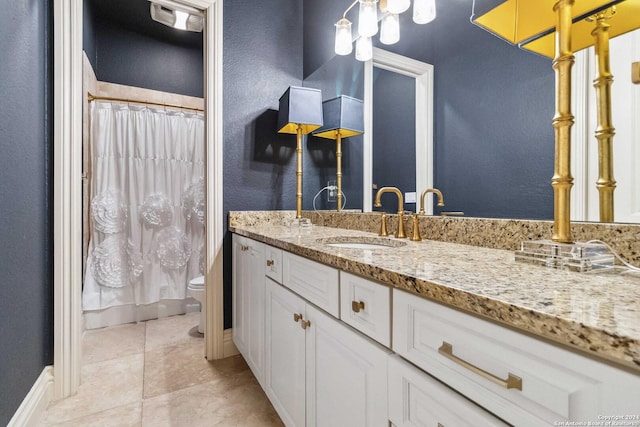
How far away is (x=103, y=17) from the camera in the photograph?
2.84 metres

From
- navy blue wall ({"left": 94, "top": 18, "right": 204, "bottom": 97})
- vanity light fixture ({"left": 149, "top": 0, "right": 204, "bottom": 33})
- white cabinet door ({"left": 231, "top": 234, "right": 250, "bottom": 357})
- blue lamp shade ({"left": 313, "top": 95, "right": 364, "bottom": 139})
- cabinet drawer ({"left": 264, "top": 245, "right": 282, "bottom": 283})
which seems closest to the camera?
cabinet drawer ({"left": 264, "top": 245, "right": 282, "bottom": 283})

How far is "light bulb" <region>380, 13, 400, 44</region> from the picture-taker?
154cm

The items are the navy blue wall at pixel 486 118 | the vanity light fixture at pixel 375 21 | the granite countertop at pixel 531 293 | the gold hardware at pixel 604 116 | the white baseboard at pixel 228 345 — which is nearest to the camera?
the granite countertop at pixel 531 293

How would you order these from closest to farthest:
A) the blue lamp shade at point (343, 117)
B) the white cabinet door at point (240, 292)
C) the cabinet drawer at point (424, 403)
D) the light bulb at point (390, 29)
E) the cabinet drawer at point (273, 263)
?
the cabinet drawer at point (424, 403) < the cabinet drawer at point (273, 263) < the light bulb at point (390, 29) < the white cabinet door at point (240, 292) < the blue lamp shade at point (343, 117)

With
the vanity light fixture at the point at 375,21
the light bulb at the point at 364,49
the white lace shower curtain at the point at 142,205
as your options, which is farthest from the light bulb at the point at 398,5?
the white lace shower curtain at the point at 142,205

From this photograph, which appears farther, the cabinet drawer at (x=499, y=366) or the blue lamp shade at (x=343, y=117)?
the blue lamp shade at (x=343, y=117)

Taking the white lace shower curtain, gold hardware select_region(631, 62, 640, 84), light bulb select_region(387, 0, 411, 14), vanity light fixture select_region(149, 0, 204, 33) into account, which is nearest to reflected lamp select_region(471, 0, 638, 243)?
gold hardware select_region(631, 62, 640, 84)

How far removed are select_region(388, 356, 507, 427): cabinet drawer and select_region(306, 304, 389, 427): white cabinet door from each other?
1.5 inches

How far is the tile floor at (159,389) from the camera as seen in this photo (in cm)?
140

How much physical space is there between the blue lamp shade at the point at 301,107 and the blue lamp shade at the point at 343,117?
0.07 metres

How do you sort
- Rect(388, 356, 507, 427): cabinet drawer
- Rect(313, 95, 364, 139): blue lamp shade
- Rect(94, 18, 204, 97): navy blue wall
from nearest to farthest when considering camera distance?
Rect(388, 356, 507, 427): cabinet drawer → Rect(313, 95, 364, 139): blue lamp shade → Rect(94, 18, 204, 97): navy blue wall

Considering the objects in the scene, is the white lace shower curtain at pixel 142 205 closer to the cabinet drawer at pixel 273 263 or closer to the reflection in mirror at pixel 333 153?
the reflection in mirror at pixel 333 153

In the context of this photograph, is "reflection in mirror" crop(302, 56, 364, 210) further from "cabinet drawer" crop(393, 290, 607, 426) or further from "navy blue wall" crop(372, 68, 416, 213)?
"cabinet drawer" crop(393, 290, 607, 426)

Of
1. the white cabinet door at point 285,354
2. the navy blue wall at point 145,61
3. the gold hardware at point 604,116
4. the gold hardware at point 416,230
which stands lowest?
the white cabinet door at point 285,354
